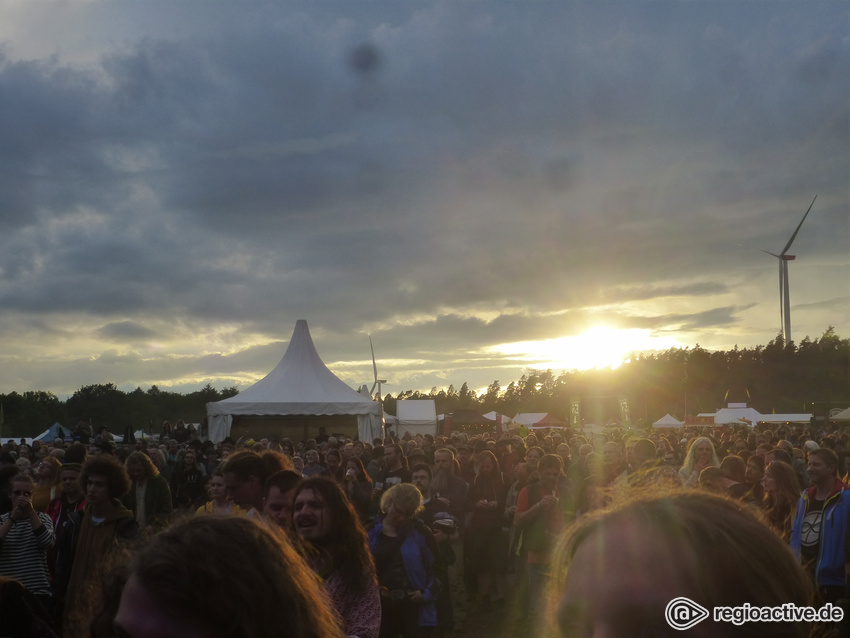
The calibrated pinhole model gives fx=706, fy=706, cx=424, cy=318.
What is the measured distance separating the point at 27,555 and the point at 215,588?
463 centimetres

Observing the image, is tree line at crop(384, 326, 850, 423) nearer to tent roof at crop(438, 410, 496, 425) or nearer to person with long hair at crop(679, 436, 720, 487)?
tent roof at crop(438, 410, 496, 425)

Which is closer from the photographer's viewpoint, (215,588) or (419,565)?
(215,588)

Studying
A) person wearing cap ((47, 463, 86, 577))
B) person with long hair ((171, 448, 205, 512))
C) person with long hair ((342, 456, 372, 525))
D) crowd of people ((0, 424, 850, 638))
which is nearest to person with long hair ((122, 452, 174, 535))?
crowd of people ((0, 424, 850, 638))

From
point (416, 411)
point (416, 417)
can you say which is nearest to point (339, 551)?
point (416, 417)

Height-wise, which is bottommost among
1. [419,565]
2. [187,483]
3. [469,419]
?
[469,419]

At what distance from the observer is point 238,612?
1.28 metres

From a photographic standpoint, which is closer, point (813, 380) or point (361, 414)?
point (361, 414)

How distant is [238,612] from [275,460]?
3.49 meters

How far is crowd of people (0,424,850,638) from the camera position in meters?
0.91

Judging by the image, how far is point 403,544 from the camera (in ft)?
17.1

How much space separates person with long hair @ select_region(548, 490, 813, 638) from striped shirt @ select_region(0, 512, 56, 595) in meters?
5.19

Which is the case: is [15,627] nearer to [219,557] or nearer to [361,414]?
[219,557]

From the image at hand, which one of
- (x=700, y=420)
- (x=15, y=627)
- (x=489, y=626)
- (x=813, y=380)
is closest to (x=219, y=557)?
(x=15, y=627)

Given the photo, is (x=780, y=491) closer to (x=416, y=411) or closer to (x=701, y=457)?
(x=701, y=457)
